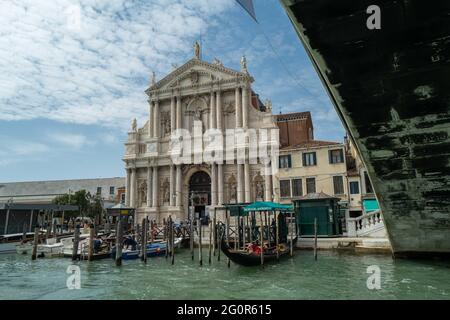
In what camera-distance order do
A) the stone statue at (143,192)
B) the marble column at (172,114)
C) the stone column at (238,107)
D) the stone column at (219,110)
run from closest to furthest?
the stone column at (238,107)
the stone column at (219,110)
the marble column at (172,114)
the stone statue at (143,192)

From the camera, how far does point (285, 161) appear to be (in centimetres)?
2103

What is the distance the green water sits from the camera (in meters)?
7.43

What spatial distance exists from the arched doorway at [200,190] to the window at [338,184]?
8.85 meters

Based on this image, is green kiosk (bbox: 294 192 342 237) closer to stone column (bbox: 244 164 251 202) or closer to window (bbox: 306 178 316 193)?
window (bbox: 306 178 316 193)

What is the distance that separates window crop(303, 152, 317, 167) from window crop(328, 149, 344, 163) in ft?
2.80

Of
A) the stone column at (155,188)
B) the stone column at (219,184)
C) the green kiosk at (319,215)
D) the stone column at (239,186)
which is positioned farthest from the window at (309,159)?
the stone column at (155,188)

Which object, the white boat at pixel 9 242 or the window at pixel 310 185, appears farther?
the window at pixel 310 185

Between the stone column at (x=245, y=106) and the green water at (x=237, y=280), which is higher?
the stone column at (x=245, y=106)

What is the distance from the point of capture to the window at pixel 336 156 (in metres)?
19.7

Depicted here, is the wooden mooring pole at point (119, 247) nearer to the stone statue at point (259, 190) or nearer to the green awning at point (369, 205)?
the stone statue at point (259, 190)

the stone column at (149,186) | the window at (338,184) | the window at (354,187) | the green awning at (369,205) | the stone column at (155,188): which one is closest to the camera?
the green awning at (369,205)

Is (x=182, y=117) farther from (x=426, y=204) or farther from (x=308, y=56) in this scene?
(x=308, y=56)
